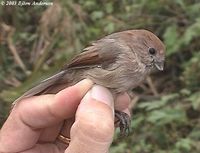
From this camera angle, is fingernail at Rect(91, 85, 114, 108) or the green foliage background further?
the green foliage background

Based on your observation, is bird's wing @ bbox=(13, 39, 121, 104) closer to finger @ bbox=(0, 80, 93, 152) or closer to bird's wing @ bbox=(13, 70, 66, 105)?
bird's wing @ bbox=(13, 70, 66, 105)

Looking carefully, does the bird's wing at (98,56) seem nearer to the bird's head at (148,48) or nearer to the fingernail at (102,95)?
the bird's head at (148,48)

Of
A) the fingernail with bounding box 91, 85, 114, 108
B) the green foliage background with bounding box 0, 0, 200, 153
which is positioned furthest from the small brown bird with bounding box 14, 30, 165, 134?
the green foliage background with bounding box 0, 0, 200, 153

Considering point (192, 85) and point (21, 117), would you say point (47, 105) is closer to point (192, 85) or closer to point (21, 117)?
point (21, 117)

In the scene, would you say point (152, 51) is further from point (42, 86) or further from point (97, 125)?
point (97, 125)

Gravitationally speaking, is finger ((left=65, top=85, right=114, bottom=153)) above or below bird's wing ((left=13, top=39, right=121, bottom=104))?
below

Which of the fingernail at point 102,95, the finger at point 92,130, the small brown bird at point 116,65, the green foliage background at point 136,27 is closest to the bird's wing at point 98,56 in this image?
the small brown bird at point 116,65
